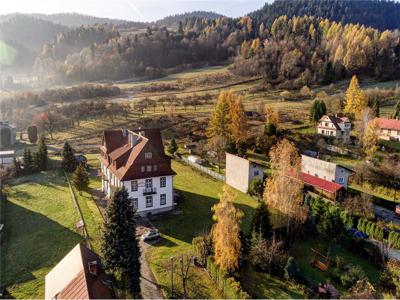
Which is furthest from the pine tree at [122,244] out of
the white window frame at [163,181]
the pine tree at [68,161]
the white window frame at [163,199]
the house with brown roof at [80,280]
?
the pine tree at [68,161]

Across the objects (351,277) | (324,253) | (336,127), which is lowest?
(324,253)

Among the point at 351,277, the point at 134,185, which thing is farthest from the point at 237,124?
the point at 351,277

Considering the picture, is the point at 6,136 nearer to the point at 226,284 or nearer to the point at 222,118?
the point at 222,118

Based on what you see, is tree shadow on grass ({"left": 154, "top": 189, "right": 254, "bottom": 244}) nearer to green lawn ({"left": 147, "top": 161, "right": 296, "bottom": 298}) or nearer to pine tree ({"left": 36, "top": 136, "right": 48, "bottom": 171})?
green lawn ({"left": 147, "top": 161, "right": 296, "bottom": 298})

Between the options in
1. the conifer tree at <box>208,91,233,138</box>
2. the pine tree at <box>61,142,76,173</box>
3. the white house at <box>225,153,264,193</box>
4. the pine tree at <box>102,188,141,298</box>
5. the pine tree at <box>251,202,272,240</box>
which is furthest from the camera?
the conifer tree at <box>208,91,233,138</box>

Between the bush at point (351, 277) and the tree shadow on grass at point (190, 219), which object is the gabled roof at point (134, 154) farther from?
the bush at point (351, 277)

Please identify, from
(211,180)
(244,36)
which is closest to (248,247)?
(211,180)

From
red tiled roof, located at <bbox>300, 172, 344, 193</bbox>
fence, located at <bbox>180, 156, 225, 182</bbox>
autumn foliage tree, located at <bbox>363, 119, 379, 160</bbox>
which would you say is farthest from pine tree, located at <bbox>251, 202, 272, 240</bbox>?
autumn foliage tree, located at <bbox>363, 119, 379, 160</bbox>
